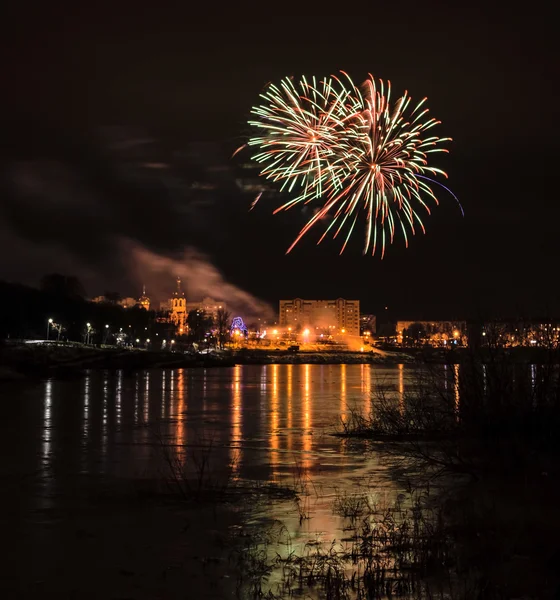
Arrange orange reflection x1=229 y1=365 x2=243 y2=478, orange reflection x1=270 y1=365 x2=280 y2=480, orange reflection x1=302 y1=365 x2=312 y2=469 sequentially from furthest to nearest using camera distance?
orange reflection x1=302 y1=365 x2=312 y2=469, orange reflection x1=270 y1=365 x2=280 y2=480, orange reflection x1=229 y1=365 x2=243 y2=478

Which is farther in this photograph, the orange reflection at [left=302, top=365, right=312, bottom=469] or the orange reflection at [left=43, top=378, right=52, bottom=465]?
the orange reflection at [left=43, top=378, right=52, bottom=465]

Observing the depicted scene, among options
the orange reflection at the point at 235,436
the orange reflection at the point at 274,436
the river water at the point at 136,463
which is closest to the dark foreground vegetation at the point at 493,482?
the river water at the point at 136,463

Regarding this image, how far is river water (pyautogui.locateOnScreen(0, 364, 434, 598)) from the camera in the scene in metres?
9.71

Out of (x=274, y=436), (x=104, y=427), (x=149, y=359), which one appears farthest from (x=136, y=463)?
(x=149, y=359)

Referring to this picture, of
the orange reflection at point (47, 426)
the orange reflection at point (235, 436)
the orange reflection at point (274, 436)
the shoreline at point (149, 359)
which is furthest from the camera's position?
the orange reflection at point (47, 426)

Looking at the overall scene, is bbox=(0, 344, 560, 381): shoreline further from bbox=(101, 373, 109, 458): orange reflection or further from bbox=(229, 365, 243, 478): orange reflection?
bbox=(101, 373, 109, 458): orange reflection

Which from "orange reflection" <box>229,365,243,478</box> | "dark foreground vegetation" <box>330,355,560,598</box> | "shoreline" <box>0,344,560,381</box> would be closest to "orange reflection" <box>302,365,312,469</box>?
"orange reflection" <box>229,365,243,478</box>

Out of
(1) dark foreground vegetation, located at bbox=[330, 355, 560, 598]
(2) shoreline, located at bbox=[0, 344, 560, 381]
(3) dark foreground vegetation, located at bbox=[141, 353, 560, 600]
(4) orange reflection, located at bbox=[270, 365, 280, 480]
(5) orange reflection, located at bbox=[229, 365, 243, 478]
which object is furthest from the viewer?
(4) orange reflection, located at bbox=[270, 365, 280, 480]

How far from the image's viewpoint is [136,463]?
16703 mm

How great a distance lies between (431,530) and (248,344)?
18922cm

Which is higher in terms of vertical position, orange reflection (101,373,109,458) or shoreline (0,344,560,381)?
shoreline (0,344,560,381)

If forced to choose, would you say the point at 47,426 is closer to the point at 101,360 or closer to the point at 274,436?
the point at 274,436

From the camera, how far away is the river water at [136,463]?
382 inches

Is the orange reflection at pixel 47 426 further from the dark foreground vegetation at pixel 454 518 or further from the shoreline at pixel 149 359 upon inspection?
the shoreline at pixel 149 359
